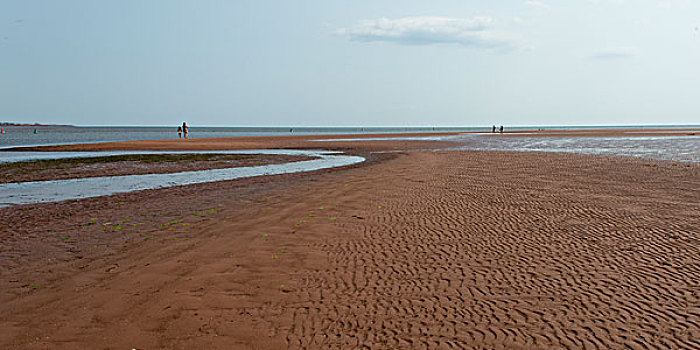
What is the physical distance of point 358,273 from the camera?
7043 mm

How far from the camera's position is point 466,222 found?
10188 millimetres

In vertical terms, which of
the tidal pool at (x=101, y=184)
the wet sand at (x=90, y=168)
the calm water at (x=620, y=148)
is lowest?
the tidal pool at (x=101, y=184)

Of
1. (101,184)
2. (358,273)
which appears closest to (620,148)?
(358,273)

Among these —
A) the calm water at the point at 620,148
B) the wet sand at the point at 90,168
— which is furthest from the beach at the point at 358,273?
the calm water at the point at 620,148

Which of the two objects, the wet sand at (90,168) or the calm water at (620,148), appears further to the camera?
the calm water at (620,148)

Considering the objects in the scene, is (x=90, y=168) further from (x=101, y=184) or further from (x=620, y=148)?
(x=620, y=148)

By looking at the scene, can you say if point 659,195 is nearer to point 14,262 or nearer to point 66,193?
point 14,262

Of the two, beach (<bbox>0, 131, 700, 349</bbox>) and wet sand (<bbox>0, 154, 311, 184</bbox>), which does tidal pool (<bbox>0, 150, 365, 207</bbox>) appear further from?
beach (<bbox>0, 131, 700, 349</bbox>)

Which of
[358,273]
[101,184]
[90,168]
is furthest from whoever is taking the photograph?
[90,168]

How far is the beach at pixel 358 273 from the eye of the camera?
5156 millimetres

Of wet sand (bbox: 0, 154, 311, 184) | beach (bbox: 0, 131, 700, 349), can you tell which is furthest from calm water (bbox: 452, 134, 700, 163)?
wet sand (bbox: 0, 154, 311, 184)

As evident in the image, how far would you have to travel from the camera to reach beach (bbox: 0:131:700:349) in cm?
516

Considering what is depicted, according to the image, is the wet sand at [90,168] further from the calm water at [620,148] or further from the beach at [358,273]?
the calm water at [620,148]

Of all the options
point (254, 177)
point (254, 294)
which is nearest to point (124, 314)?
point (254, 294)
